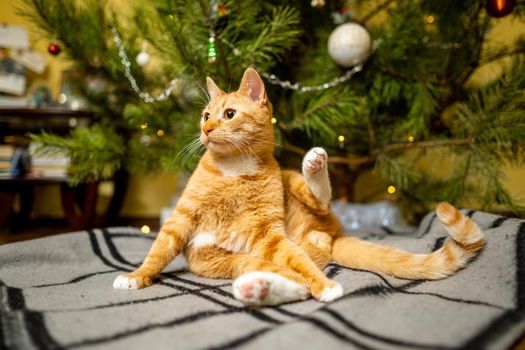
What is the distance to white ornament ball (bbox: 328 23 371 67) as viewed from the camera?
1.02 m

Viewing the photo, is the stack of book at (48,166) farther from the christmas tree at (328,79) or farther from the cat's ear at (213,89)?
the cat's ear at (213,89)

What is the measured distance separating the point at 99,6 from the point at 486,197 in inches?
56.9

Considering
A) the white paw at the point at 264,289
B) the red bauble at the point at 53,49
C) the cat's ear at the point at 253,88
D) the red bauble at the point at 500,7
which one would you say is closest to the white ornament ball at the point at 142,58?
the red bauble at the point at 53,49

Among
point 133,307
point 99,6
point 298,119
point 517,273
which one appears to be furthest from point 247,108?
point 99,6

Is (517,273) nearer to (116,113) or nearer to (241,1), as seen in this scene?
(241,1)

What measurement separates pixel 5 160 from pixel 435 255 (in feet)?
6.05

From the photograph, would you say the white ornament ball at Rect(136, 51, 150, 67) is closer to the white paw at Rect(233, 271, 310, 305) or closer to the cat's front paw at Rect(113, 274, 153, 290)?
the cat's front paw at Rect(113, 274, 153, 290)

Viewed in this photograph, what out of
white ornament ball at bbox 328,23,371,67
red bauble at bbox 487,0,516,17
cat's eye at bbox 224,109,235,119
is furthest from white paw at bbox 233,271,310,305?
red bauble at bbox 487,0,516,17

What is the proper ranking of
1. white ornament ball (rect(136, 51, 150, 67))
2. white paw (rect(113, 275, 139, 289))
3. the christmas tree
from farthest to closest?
white ornament ball (rect(136, 51, 150, 67))
the christmas tree
white paw (rect(113, 275, 139, 289))

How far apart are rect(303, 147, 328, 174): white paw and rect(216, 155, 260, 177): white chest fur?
14 cm

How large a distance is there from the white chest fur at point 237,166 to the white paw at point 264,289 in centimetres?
30

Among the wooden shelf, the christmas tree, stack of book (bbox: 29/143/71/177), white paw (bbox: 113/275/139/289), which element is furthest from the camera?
stack of book (bbox: 29/143/71/177)

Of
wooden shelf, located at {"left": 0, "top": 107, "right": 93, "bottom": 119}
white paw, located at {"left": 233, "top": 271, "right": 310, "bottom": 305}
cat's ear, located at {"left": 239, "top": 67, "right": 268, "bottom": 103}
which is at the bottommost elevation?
white paw, located at {"left": 233, "top": 271, "right": 310, "bottom": 305}

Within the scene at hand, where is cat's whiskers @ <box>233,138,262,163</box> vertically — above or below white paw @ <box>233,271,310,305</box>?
above
